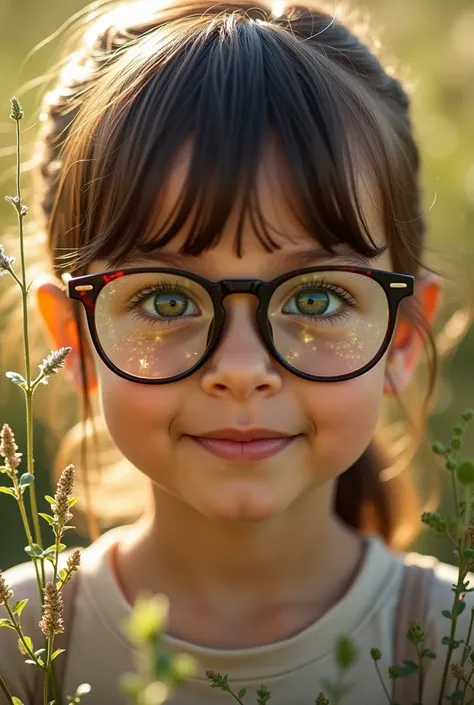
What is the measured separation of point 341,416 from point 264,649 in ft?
2.12

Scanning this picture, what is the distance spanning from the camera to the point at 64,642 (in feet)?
8.66

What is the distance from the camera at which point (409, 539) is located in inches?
132

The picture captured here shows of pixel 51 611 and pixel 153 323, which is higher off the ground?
pixel 153 323

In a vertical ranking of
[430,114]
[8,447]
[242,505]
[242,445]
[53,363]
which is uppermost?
[430,114]

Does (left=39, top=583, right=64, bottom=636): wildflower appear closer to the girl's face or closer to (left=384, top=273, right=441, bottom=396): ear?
the girl's face

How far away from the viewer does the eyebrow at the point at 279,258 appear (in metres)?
2.22

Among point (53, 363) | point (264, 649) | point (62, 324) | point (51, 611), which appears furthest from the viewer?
point (62, 324)

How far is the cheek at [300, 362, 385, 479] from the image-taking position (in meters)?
2.29

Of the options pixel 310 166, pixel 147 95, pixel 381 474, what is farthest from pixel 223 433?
pixel 381 474

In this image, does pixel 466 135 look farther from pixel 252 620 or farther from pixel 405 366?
pixel 252 620

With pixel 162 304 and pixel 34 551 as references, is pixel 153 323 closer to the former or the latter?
pixel 162 304

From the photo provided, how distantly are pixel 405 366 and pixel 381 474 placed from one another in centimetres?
47

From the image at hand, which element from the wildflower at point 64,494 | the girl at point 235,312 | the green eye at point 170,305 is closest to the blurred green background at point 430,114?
the girl at point 235,312

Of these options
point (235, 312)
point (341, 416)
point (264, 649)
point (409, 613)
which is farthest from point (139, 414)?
point (409, 613)
